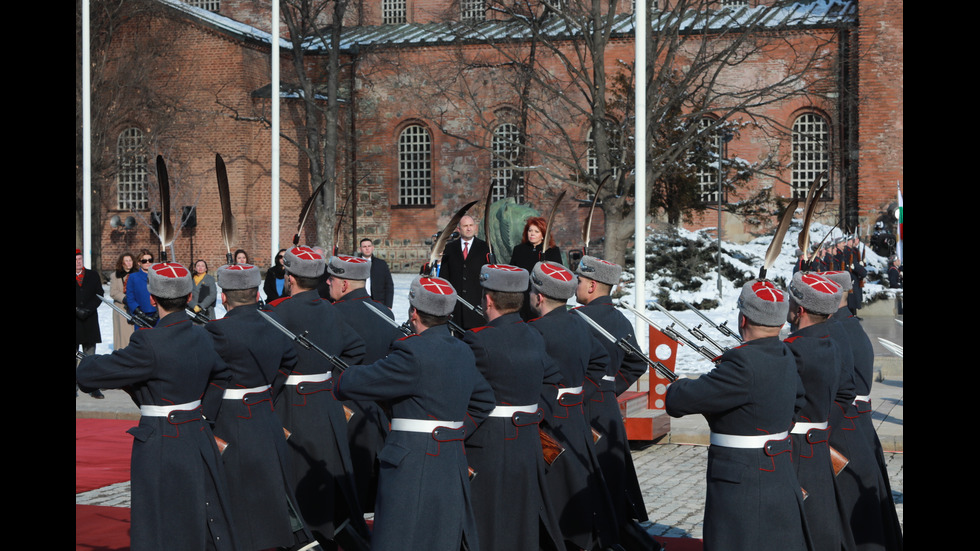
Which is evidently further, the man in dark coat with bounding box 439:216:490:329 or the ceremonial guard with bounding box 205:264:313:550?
the man in dark coat with bounding box 439:216:490:329

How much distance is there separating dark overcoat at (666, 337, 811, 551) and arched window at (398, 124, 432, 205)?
31555mm

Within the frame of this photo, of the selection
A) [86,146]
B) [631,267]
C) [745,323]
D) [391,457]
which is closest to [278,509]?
[391,457]

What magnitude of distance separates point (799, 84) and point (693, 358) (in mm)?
16562

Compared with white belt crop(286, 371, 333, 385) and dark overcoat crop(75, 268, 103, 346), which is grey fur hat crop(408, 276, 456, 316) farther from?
dark overcoat crop(75, 268, 103, 346)

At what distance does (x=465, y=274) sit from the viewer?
12523 millimetres

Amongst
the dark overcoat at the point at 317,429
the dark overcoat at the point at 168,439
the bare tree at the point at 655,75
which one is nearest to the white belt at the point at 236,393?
the dark overcoat at the point at 317,429

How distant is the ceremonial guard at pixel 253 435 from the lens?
6.33 meters

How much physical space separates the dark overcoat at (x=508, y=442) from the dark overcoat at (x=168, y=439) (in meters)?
1.40

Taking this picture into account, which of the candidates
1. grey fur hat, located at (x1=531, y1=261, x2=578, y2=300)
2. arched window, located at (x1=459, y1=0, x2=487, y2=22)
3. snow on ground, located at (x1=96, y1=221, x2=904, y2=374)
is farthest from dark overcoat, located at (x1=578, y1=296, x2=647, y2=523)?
arched window, located at (x1=459, y1=0, x2=487, y2=22)

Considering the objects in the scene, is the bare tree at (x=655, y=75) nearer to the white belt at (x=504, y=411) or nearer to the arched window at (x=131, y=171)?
the arched window at (x=131, y=171)

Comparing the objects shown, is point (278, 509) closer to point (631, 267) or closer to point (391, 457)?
point (391, 457)

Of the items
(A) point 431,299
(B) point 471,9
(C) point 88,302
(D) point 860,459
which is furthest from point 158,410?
(B) point 471,9

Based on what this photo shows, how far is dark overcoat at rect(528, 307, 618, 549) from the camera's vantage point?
6488mm

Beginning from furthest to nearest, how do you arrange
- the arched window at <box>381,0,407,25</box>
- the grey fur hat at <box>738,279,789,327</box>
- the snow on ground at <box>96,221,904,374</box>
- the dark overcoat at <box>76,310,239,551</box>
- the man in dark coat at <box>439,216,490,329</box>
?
1. the arched window at <box>381,0,407,25</box>
2. the snow on ground at <box>96,221,904,374</box>
3. the man in dark coat at <box>439,216,490,329</box>
4. the dark overcoat at <box>76,310,239,551</box>
5. the grey fur hat at <box>738,279,789,327</box>
